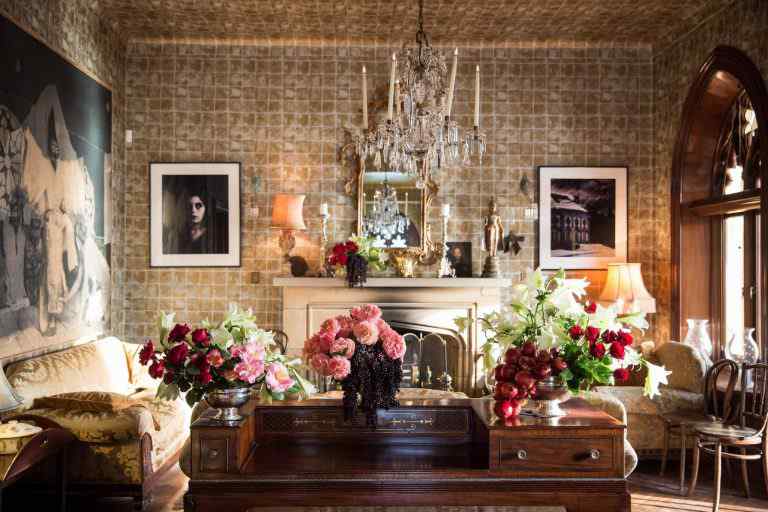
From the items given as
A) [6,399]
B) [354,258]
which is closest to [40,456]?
[6,399]

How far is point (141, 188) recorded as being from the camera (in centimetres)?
699

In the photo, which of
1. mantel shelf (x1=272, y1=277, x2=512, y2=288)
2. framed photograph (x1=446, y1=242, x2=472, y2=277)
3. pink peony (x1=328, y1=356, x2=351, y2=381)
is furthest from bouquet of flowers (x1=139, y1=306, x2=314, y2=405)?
framed photograph (x1=446, y1=242, x2=472, y2=277)

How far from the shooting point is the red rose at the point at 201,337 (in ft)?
8.70

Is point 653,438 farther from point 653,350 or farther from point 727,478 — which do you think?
point 653,350

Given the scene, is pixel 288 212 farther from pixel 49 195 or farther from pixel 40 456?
pixel 40 456

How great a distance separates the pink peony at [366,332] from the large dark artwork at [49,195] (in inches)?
121

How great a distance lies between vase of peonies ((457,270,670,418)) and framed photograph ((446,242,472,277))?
4191 mm

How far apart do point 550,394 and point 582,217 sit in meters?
4.71

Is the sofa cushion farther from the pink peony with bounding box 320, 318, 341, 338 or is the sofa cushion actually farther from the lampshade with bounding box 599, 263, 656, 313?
the lampshade with bounding box 599, 263, 656, 313

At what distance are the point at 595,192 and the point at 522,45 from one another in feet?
5.70

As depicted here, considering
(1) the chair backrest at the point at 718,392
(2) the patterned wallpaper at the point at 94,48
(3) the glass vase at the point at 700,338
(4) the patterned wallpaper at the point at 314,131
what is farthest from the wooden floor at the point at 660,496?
(2) the patterned wallpaper at the point at 94,48

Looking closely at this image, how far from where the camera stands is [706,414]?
5020 mm

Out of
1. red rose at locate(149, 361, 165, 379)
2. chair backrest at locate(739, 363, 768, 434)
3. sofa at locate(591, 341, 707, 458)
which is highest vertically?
red rose at locate(149, 361, 165, 379)

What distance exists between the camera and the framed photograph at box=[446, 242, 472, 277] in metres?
7.06
